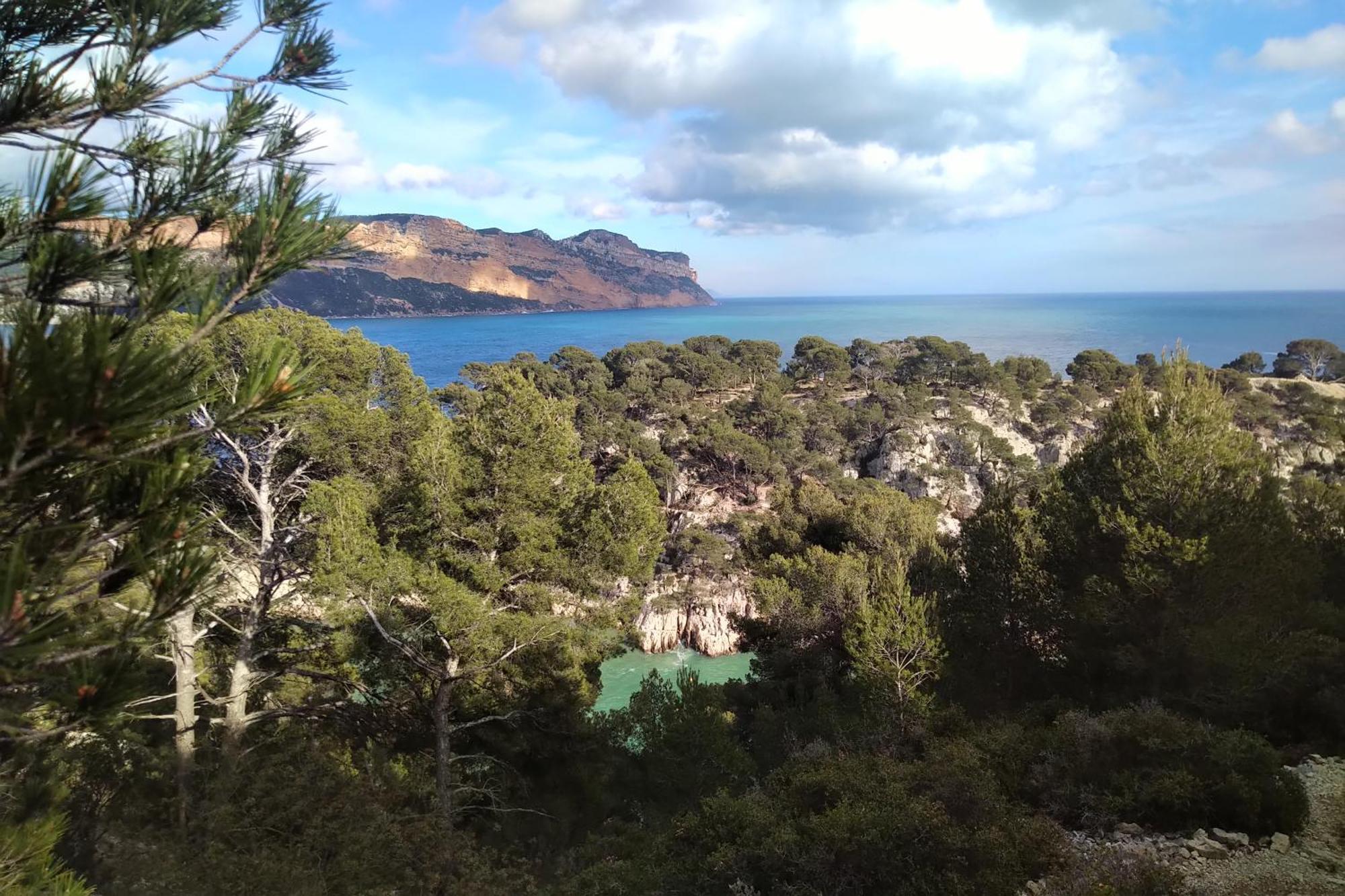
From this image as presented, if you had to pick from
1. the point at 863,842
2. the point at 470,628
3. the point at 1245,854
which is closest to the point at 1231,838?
the point at 1245,854

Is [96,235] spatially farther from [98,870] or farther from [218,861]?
[98,870]

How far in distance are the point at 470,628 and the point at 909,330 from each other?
110296 mm

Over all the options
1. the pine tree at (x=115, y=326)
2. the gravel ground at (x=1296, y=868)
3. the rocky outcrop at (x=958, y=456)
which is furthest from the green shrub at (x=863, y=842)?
the rocky outcrop at (x=958, y=456)

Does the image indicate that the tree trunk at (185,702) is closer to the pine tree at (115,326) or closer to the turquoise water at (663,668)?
the pine tree at (115,326)

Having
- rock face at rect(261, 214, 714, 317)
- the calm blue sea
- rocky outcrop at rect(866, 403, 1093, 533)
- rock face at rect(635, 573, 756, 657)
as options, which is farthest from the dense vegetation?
rock face at rect(261, 214, 714, 317)

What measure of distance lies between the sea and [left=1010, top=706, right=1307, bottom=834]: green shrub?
12376mm

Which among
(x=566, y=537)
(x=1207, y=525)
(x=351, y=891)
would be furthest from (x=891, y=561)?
(x=351, y=891)

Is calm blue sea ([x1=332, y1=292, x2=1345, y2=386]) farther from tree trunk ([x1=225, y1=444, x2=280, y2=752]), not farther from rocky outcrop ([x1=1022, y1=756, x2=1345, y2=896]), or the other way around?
rocky outcrop ([x1=1022, y1=756, x2=1345, y2=896])

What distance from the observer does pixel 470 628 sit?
7809 millimetres

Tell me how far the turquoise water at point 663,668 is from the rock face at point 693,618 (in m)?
0.29

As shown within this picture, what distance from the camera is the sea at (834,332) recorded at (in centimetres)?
5275

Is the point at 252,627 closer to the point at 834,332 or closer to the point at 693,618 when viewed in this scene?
the point at 693,618

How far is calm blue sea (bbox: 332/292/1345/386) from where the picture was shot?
7282cm

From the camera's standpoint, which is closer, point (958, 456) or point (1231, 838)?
point (1231, 838)
